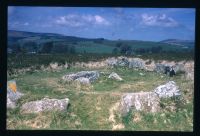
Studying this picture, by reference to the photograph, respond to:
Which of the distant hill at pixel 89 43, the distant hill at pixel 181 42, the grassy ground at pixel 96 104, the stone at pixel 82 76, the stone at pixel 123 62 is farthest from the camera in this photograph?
the stone at pixel 123 62

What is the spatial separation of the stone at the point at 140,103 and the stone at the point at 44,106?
1431 millimetres

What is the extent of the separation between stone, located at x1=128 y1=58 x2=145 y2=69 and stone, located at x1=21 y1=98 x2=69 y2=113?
1.97 meters

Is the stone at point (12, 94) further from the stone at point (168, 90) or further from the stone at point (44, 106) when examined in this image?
the stone at point (168, 90)

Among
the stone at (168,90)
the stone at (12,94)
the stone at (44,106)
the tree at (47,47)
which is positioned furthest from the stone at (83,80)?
the stone at (168,90)

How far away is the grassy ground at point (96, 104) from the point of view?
10.4 m

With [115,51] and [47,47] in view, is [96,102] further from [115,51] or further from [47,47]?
[47,47]

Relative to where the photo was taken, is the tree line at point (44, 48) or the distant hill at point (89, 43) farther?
the tree line at point (44, 48)

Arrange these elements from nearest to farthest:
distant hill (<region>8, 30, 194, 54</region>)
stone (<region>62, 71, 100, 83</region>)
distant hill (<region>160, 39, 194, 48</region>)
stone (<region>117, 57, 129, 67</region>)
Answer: distant hill (<region>160, 39, 194, 48</region>), distant hill (<region>8, 30, 194, 54</region>), stone (<region>62, 71, 100, 83</region>), stone (<region>117, 57, 129, 67</region>)

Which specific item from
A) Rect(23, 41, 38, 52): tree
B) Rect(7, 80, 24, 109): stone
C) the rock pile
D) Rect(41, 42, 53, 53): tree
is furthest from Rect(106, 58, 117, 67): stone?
Rect(7, 80, 24, 109): stone

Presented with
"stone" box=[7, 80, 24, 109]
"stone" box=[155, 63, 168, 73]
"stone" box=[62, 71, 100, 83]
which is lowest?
"stone" box=[7, 80, 24, 109]

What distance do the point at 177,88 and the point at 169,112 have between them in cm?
68

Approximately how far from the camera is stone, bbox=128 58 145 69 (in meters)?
11.0

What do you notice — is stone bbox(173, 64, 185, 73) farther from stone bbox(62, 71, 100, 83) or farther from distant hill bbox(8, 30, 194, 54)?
stone bbox(62, 71, 100, 83)
